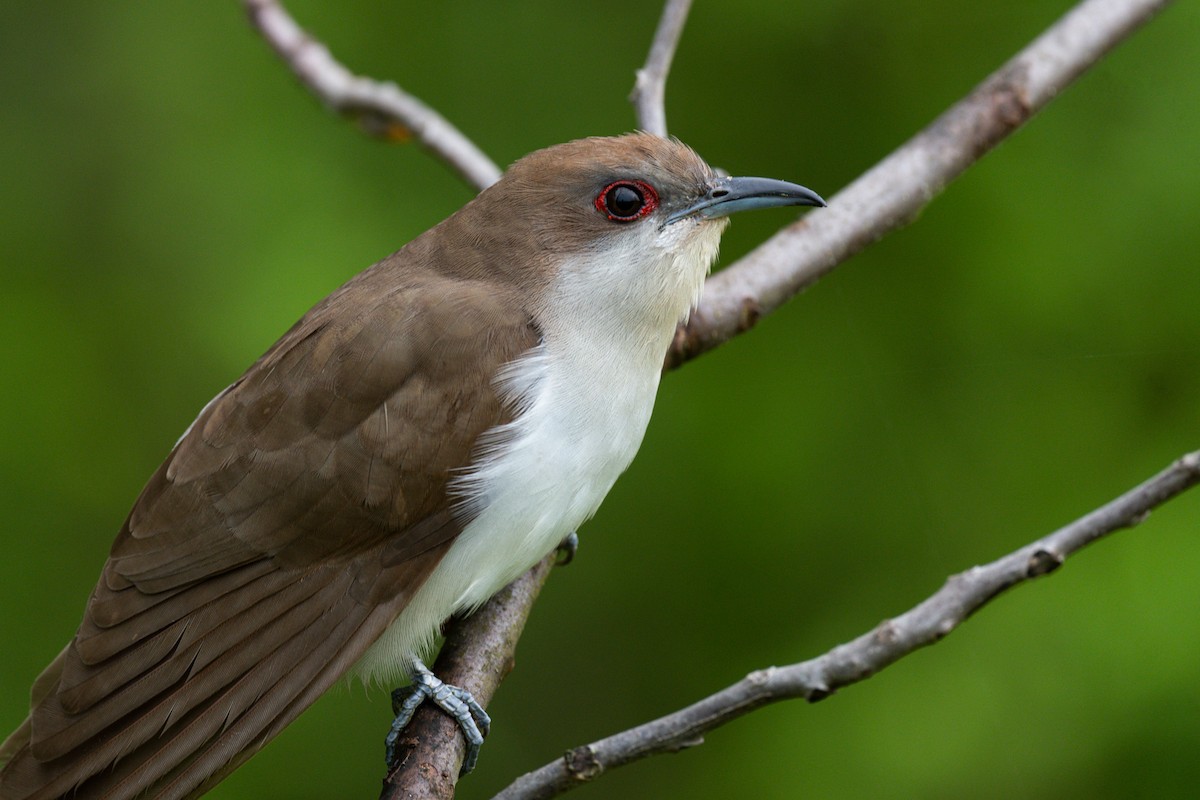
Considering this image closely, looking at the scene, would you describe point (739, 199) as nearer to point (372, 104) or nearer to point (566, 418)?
point (566, 418)

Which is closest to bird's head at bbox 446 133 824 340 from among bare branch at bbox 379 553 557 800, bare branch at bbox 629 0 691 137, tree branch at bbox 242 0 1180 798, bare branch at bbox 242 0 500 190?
tree branch at bbox 242 0 1180 798

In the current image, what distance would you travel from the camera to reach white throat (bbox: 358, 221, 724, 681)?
3.18m

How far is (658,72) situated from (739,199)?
2.44 ft

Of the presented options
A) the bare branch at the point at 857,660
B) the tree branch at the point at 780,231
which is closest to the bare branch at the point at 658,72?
the tree branch at the point at 780,231

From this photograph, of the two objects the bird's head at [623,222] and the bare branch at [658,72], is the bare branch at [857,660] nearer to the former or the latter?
the bird's head at [623,222]

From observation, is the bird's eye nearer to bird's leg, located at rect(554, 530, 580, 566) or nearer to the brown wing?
the brown wing

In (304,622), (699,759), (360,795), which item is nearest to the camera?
(304,622)

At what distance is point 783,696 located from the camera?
2.39 metres

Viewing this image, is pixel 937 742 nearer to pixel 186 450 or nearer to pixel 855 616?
pixel 855 616

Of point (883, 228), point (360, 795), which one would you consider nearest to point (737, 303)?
point (883, 228)

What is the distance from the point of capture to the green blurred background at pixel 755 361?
3.88 meters

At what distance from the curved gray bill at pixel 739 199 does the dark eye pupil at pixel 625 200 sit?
88 mm

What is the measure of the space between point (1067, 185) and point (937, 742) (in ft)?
5.61

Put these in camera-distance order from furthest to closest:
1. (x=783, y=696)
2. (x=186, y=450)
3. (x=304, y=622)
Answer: (x=186, y=450), (x=304, y=622), (x=783, y=696)
